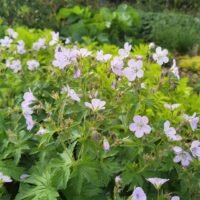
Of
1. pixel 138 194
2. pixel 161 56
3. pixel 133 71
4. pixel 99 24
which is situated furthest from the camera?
pixel 99 24

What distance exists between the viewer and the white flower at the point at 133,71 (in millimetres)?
2391

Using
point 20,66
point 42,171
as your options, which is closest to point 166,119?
point 42,171

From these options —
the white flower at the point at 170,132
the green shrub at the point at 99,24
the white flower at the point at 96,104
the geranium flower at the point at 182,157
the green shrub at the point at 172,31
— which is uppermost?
the white flower at the point at 96,104

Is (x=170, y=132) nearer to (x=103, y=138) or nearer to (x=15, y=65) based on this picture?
(x=103, y=138)

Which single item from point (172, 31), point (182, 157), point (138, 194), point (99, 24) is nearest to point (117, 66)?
point (182, 157)

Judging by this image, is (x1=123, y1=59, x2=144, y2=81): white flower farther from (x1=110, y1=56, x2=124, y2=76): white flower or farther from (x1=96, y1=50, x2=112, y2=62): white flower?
(x1=96, y1=50, x2=112, y2=62): white flower

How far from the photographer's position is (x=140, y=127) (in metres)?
2.31

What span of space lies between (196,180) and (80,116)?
1.90ft

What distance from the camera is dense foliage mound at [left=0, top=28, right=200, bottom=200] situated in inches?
89.3

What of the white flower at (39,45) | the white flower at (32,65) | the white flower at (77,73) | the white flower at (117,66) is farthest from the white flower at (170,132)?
the white flower at (39,45)

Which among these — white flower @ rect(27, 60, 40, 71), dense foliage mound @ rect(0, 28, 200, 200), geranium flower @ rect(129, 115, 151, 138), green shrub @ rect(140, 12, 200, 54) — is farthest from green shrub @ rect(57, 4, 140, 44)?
geranium flower @ rect(129, 115, 151, 138)

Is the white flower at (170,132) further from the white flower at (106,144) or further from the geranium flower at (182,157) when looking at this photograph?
the white flower at (106,144)

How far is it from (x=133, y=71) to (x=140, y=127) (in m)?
0.26

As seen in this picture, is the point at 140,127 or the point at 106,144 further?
the point at 140,127
